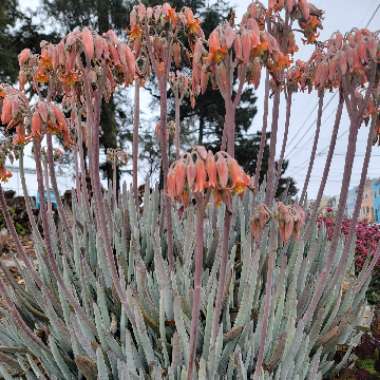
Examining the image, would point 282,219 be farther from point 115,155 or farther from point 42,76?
point 115,155

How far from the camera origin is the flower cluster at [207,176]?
122 centimetres

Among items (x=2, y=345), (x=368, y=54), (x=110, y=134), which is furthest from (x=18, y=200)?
(x=368, y=54)

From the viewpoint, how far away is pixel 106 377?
171 centimetres

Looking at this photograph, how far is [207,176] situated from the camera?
125 cm

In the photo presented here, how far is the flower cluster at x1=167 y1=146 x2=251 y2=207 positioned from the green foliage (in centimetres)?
45

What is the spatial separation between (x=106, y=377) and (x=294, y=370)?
28.2 inches

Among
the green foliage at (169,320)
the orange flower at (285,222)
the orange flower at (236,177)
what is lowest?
the green foliage at (169,320)

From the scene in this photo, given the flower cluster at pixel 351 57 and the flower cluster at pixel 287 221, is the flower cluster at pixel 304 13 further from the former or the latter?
the flower cluster at pixel 287 221

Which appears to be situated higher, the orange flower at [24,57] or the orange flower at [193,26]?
the orange flower at [193,26]

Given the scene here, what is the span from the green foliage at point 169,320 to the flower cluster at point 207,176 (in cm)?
45

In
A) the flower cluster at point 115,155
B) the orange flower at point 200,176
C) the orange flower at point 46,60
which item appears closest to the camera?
the orange flower at point 200,176

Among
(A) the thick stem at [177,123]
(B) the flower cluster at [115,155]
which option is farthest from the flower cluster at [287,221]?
(B) the flower cluster at [115,155]

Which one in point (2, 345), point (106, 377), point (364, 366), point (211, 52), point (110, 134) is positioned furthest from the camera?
point (110, 134)

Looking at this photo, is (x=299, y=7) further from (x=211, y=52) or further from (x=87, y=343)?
(x=87, y=343)
